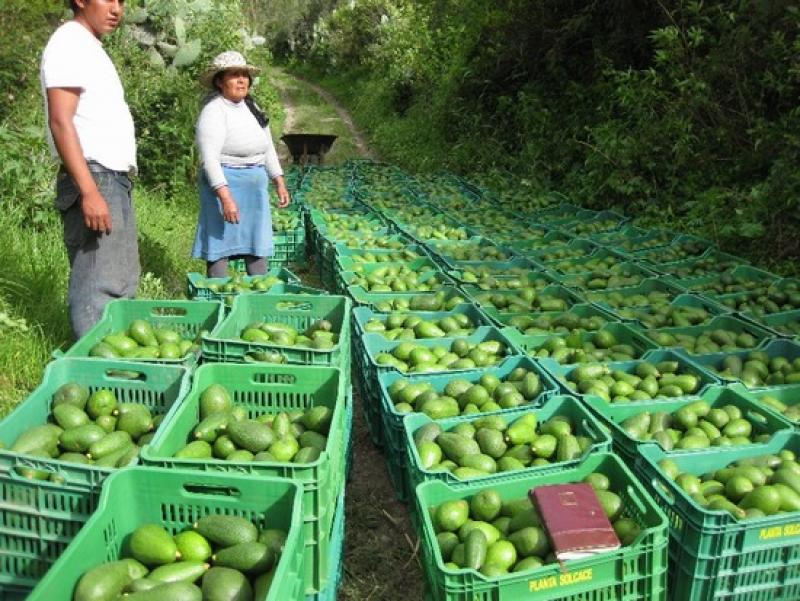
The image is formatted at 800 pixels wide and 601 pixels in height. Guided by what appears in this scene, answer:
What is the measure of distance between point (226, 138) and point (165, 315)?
1562mm

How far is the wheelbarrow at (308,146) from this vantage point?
13070mm

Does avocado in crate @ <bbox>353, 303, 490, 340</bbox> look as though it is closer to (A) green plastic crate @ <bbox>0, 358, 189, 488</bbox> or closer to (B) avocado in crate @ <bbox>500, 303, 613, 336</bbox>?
(B) avocado in crate @ <bbox>500, 303, 613, 336</bbox>

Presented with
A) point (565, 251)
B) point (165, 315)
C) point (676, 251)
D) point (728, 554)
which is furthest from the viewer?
point (565, 251)

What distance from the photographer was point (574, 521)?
2.16 metres

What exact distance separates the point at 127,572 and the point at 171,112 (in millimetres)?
7970

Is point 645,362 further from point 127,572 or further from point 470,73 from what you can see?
point 470,73

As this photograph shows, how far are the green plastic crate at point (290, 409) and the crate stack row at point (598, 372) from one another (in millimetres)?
328

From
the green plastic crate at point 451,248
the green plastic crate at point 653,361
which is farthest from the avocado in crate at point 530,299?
the green plastic crate at point 653,361

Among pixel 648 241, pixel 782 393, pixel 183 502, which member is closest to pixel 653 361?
pixel 782 393

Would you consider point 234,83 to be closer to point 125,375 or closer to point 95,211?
point 95,211

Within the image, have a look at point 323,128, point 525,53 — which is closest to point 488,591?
point 525,53

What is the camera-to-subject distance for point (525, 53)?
522 inches

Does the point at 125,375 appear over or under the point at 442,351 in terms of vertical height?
over

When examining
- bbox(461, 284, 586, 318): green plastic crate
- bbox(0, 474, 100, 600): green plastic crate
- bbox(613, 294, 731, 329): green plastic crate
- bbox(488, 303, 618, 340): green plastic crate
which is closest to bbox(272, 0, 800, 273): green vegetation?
bbox(613, 294, 731, 329): green plastic crate
